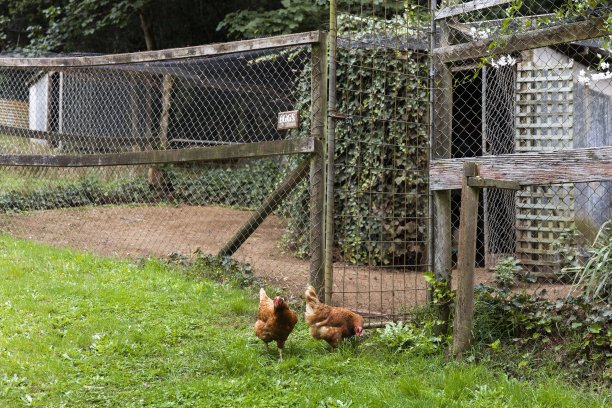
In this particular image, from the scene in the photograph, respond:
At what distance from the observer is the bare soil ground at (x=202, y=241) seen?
725 cm

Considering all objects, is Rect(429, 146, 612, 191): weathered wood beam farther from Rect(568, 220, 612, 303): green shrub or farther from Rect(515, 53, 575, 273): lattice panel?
Rect(515, 53, 575, 273): lattice panel

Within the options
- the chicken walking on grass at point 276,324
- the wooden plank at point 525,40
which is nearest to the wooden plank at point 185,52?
the wooden plank at point 525,40

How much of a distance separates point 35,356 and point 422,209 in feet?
17.5

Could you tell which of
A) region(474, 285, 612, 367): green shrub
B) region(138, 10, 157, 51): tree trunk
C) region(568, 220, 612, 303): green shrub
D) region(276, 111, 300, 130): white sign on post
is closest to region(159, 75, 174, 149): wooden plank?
region(276, 111, 300, 130): white sign on post

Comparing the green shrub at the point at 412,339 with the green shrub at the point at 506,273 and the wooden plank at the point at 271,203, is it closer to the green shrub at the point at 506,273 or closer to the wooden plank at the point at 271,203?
the green shrub at the point at 506,273

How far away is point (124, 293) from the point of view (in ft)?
22.0

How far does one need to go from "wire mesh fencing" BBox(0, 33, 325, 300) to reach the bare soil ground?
3 centimetres

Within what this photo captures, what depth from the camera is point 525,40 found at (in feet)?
17.8

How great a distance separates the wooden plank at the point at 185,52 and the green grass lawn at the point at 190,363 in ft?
7.35

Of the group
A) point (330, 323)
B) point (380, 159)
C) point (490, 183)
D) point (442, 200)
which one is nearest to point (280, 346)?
point (330, 323)

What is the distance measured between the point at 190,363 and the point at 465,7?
3.38 meters

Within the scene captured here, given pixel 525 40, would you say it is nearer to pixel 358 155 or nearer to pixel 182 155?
pixel 358 155

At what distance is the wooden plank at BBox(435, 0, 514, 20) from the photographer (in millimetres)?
5688

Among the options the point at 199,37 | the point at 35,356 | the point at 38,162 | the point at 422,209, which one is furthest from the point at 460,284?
the point at 199,37
